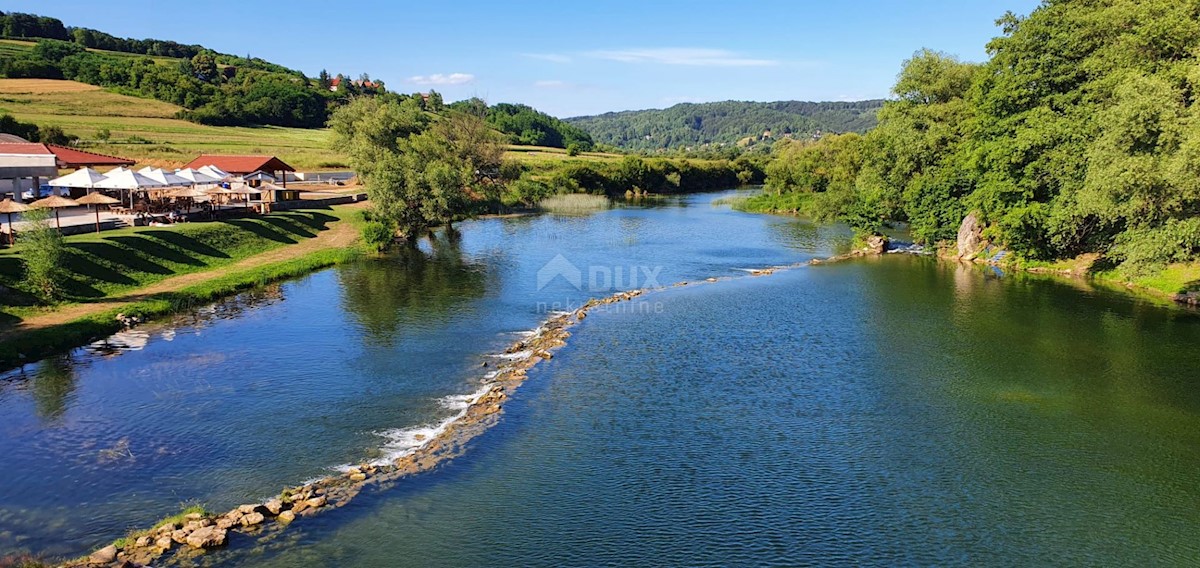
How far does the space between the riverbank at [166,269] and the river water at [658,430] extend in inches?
66.7

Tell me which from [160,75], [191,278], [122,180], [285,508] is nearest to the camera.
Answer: [285,508]

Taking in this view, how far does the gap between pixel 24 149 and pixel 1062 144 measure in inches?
3151

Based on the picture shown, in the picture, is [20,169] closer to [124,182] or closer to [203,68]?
[124,182]

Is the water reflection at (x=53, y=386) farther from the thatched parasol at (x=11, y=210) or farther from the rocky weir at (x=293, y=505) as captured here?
the thatched parasol at (x=11, y=210)

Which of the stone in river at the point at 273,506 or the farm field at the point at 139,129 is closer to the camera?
the stone in river at the point at 273,506

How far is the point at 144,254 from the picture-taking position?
44469mm

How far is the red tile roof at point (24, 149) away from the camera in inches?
2244

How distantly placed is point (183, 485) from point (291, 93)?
469ft

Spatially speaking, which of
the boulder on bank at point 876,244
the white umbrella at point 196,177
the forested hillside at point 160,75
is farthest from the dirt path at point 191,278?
→ the forested hillside at point 160,75

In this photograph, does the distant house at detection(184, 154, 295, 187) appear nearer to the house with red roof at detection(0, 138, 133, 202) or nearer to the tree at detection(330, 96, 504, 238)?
the tree at detection(330, 96, 504, 238)

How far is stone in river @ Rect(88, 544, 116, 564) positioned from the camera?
650 inches

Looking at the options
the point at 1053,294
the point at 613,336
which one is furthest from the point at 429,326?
the point at 1053,294

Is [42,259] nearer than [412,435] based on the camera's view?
No

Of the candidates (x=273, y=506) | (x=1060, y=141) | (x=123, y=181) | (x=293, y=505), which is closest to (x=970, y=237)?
(x=1060, y=141)
